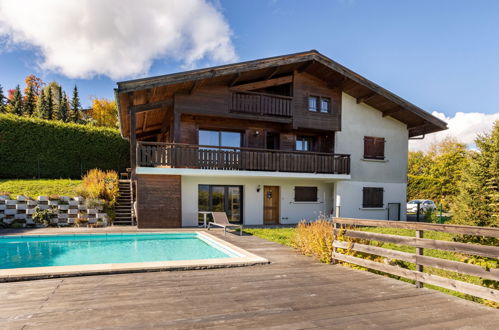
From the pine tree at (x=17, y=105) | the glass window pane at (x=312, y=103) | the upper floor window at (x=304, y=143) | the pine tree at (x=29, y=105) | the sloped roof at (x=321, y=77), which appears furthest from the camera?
the pine tree at (x=29, y=105)

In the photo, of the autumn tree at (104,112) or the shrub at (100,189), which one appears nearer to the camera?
the shrub at (100,189)

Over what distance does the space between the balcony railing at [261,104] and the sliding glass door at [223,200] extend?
157 inches

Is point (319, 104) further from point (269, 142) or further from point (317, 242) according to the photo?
point (317, 242)

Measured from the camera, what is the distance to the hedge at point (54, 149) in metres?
19.5

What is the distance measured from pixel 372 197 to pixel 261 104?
8458 mm

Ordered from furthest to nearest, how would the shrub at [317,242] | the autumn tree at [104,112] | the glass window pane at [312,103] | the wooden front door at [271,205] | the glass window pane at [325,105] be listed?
the autumn tree at [104,112], the glass window pane at [325,105], the glass window pane at [312,103], the wooden front door at [271,205], the shrub at [317,242]

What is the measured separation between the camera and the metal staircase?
13.8 metres

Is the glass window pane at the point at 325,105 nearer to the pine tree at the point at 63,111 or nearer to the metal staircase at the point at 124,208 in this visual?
the metal staircase at the point at 124,208

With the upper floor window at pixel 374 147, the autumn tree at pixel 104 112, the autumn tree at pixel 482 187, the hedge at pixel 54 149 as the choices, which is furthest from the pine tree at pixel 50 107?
the autumn tree at pixel 482 187

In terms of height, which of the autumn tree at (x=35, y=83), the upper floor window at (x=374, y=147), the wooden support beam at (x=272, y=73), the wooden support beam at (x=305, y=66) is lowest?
the upper floor window at (x=374, y=147)

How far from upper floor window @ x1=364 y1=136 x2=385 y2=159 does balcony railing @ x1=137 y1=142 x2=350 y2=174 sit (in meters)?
1.91

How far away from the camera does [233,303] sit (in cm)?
413

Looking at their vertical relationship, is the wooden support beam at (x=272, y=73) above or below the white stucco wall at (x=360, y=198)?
above

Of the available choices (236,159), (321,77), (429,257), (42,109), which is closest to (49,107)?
(42,109)
